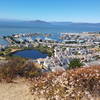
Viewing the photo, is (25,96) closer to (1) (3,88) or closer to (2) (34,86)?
(2) (34,86)

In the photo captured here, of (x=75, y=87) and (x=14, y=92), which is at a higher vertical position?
(x=75, y=87)

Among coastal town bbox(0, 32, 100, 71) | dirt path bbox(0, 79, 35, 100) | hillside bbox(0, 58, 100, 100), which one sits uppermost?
hillside bbox(0, 58, 100, 100)

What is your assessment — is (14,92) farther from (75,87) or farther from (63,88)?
(75,87)

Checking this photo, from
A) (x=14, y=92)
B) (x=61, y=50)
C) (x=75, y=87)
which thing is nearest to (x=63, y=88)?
(x=75, y=87)

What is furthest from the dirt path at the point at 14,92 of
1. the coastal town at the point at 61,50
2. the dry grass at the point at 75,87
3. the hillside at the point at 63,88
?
the coastal town at the point at 61,50

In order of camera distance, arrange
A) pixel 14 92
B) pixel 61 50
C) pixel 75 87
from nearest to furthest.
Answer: pixel 75 87 < pixel 14 92 < pixel 61 50

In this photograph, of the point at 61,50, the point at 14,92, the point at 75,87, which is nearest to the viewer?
the point at 75,87

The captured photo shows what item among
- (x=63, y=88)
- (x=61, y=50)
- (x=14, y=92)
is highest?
(x=63, y=88)

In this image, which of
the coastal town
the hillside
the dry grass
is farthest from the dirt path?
the coastal town

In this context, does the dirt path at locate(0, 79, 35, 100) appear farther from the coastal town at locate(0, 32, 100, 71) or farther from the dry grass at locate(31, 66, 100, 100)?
the coastal town at locate(0, 32, 100, 71)
